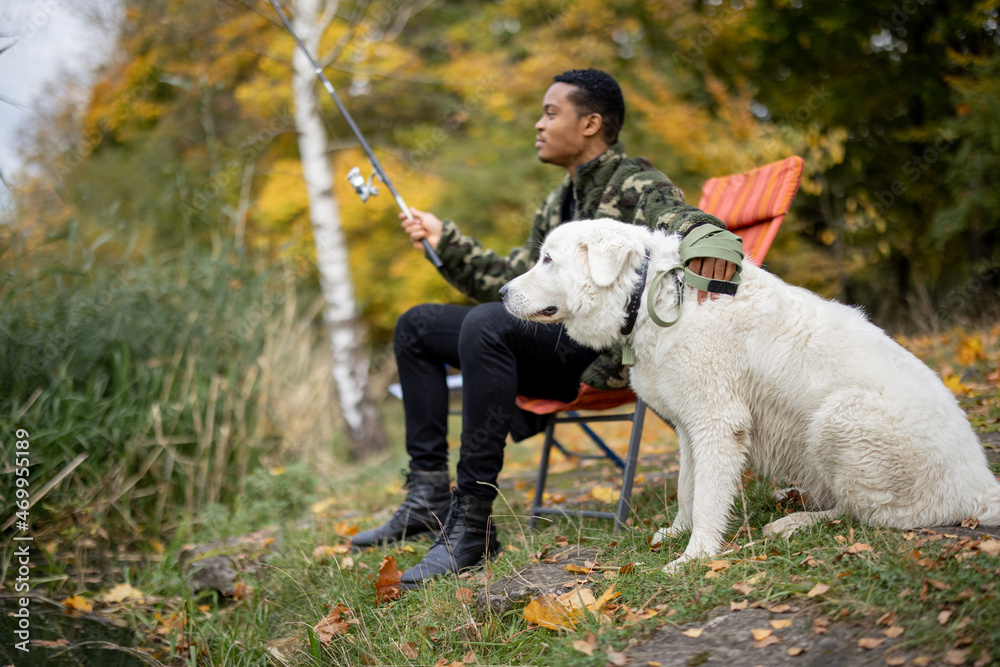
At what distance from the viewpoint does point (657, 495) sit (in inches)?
127

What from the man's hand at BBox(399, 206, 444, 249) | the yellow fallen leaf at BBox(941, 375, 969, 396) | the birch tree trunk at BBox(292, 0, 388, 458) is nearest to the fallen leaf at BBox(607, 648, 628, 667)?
the man's hand at BBox(399, 206, 444, 249)

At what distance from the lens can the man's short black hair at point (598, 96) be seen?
10.5 ft

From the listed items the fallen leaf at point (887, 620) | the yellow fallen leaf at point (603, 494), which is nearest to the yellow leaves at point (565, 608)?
the fallen leaf at point (887, 620)

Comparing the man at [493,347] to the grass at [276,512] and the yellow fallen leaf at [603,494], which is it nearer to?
the grass at [276,512]

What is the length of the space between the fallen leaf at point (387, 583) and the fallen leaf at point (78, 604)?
1.60 metres

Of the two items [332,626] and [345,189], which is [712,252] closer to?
[332,626]

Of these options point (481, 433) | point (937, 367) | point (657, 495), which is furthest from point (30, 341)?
point (937, 367)

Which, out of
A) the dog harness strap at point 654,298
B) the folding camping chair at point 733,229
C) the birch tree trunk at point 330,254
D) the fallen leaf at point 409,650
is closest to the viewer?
the fallen leaf at point 409,650

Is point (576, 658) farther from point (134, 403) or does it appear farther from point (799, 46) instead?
point (799, 46)

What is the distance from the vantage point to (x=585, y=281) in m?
2.55

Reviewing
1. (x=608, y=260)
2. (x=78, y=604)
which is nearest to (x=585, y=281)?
(x=608, y=260)

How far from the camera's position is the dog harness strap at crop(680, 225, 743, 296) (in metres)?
2.34

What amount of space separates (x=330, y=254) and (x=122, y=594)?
14.4ft

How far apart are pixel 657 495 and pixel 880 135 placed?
6.81 m
